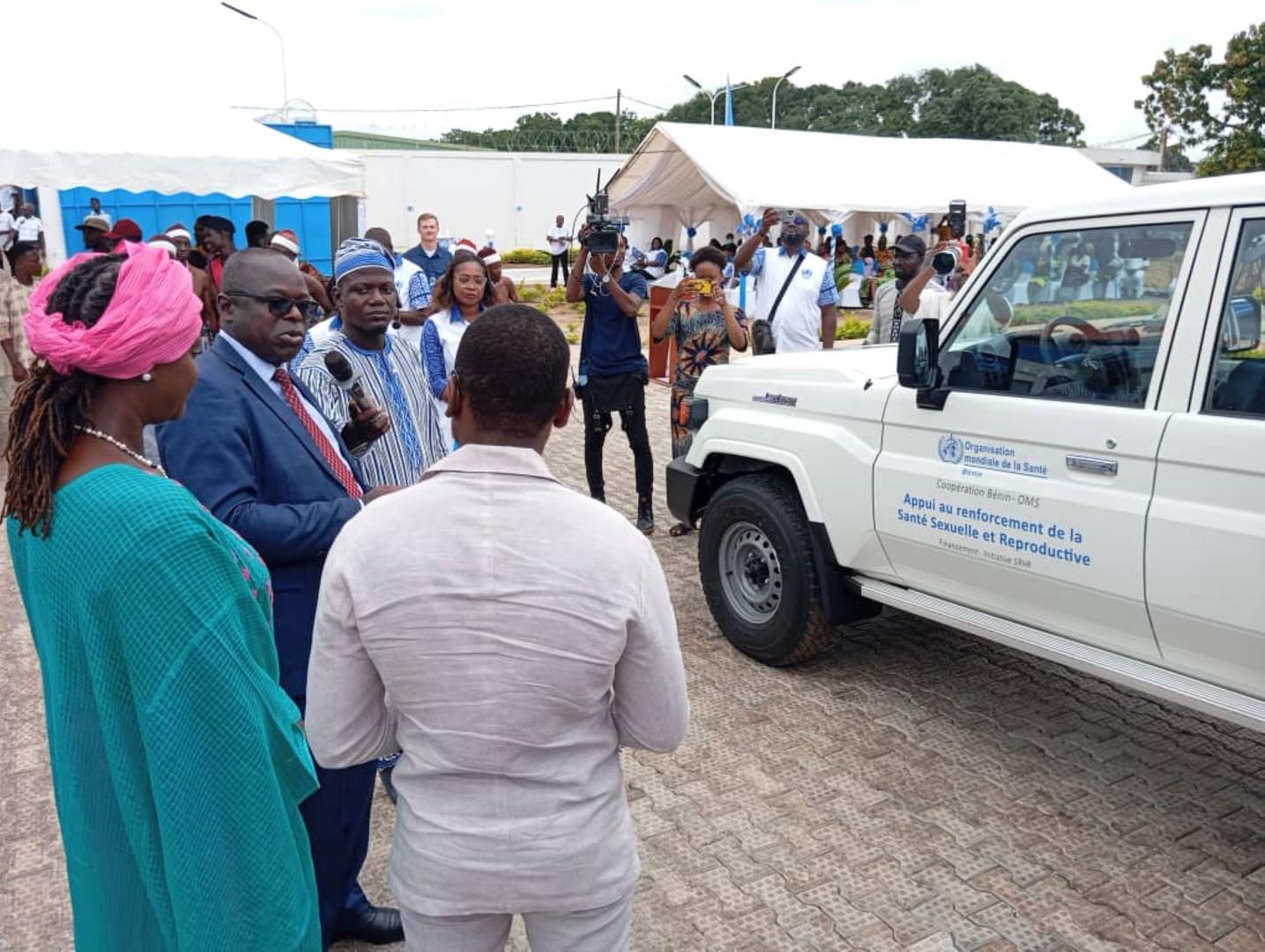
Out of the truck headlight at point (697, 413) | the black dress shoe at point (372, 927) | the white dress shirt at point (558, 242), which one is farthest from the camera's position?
the white dress shirt at point (558, 242)

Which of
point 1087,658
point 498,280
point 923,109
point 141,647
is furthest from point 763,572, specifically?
point 923,109

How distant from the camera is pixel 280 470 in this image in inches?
99.0

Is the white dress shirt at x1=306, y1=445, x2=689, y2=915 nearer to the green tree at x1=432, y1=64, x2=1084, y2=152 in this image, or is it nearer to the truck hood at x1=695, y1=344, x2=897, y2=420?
the truck hood at x1=695, y1=344, x2=897, y2=420

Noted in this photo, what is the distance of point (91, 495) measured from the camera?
5.47ft

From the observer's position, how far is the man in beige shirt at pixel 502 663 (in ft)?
5.14

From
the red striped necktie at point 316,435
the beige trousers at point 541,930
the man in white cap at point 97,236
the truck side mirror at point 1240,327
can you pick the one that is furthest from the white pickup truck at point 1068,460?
the man in white cap at point 97,236

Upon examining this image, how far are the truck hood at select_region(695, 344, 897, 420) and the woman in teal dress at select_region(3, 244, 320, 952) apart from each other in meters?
2.90

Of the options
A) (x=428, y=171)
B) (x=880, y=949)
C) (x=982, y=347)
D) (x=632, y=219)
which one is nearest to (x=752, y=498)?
(x=982, y=347)

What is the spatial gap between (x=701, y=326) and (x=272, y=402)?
4.41 m

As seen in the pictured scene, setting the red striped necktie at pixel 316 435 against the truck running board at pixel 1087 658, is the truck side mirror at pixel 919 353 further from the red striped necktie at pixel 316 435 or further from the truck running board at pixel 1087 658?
the red striped necktie at pixel 316 435

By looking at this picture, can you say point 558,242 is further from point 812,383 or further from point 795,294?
point 812,383

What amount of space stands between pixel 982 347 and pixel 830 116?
72685mm

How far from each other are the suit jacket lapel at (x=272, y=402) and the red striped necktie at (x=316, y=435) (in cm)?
3

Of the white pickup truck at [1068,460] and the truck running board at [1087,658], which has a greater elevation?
the white pickup truck at [1068,460]
